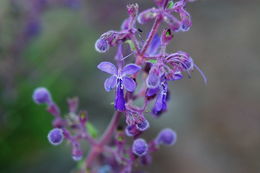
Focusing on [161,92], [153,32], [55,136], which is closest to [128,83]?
[161,92]

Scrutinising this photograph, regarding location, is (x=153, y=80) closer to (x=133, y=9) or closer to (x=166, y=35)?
(x=166, y=35)

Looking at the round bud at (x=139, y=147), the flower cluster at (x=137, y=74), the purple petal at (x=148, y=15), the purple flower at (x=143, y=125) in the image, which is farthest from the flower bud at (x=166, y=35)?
the round bud at (x=139, y=147)

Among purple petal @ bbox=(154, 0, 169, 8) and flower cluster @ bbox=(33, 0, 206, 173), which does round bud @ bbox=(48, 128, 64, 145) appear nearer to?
flower cluster @ bbox=(33, 0, 206, 173)

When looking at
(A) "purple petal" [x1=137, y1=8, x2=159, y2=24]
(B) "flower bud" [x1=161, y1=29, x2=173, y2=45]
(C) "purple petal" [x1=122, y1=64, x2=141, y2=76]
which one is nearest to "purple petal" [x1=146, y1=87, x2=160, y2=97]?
(C) "purple petal" [x1=122, y1=64, x2=141, y2=76]

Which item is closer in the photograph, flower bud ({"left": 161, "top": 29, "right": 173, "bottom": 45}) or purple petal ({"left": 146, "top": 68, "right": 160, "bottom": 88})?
purple petal ({"left": 146, "top": 68, "right": 160, "bottom": 88})

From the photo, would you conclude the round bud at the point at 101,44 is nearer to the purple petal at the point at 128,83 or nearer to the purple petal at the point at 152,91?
the purple petal at the point at 128,83

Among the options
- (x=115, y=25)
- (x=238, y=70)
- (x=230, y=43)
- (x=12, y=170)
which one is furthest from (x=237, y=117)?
(x=12, y=170)
